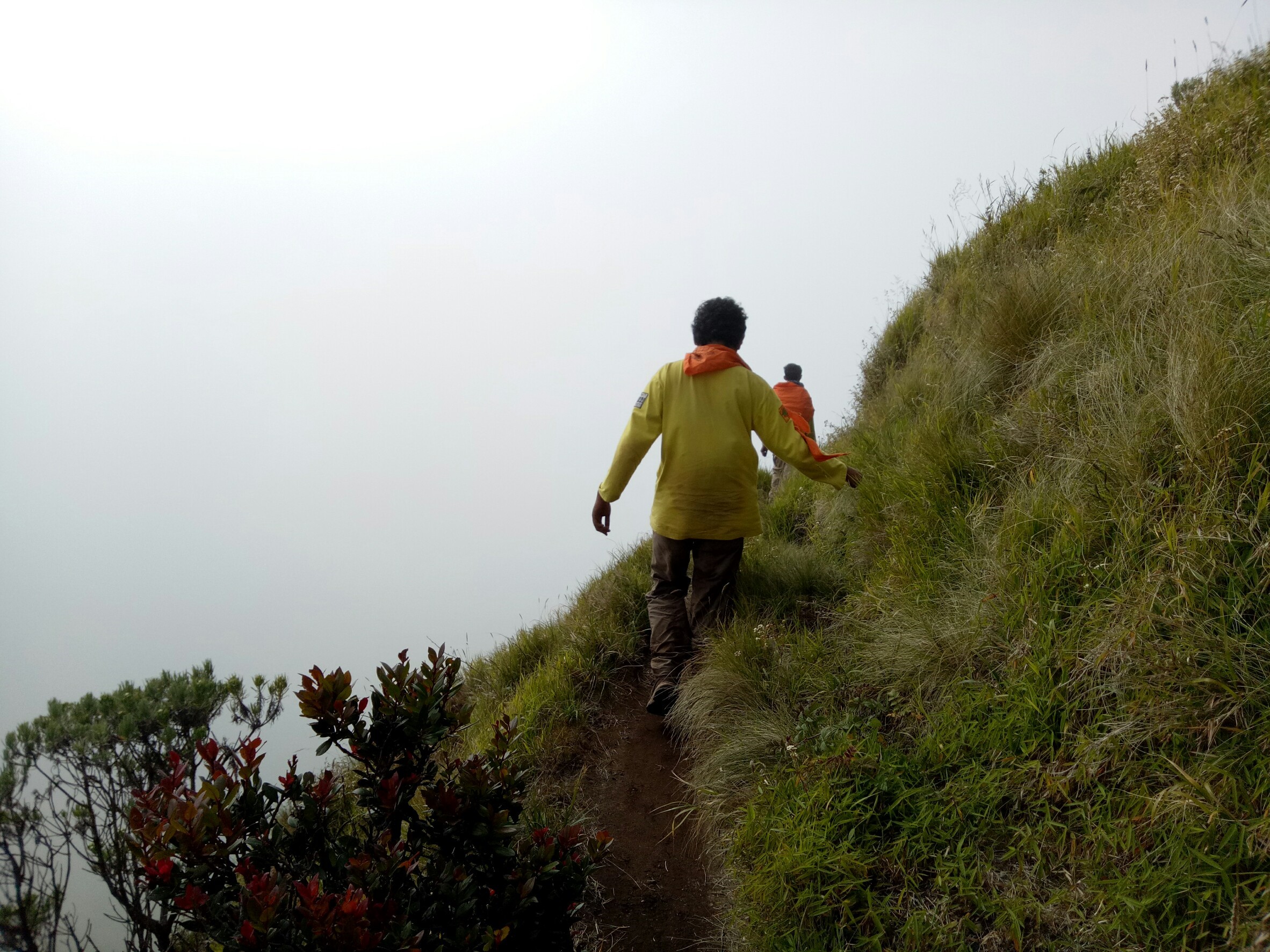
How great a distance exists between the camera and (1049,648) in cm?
243

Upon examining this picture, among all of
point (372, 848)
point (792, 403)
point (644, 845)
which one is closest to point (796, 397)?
point (792, 403)

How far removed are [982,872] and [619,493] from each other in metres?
2.63

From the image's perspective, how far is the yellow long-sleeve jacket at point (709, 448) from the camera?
403 centimetres

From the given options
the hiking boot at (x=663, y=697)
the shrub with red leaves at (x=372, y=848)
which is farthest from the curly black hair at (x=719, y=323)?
the shrub with red leaves at (x=372, y=848)

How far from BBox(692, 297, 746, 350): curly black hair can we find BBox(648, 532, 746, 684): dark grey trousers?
3.89 feet

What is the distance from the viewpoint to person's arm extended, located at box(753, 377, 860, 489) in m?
3.99

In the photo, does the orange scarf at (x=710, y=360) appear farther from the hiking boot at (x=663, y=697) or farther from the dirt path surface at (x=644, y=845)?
the dirt path surface at (x=644, y=845)

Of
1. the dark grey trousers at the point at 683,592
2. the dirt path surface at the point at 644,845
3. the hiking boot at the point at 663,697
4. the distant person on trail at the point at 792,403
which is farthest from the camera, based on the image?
the distant person on trail at the point at 792,403

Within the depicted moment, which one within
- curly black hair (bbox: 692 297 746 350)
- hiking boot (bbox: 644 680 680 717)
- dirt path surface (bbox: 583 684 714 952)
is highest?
curly black hair (bbox: 692 297 746 350)

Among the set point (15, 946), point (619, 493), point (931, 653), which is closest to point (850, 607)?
point (931, 653)

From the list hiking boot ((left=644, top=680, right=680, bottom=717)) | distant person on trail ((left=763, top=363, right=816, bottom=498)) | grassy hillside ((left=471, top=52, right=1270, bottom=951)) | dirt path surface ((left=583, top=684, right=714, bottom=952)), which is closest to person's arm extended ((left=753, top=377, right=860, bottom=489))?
grassy hillside ((left=471, top=52, right=1270, bottom=951))

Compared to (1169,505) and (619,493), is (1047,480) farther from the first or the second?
(619,493)

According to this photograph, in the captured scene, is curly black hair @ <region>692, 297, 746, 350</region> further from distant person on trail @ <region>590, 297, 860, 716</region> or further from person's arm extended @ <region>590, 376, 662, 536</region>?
person's arm extended @ <region>590, 376, 662, 536</region>

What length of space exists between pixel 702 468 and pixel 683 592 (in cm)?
80
